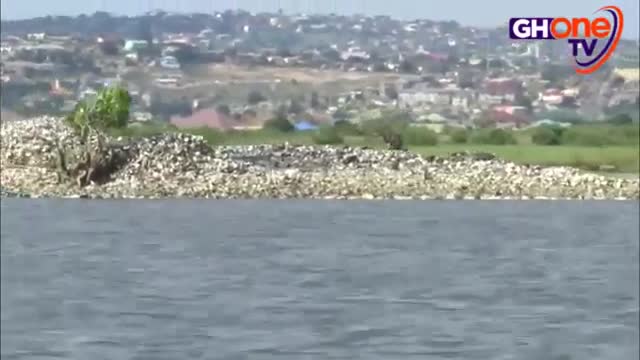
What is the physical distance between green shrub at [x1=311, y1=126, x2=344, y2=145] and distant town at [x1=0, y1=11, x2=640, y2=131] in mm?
585

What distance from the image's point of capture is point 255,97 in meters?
47.1

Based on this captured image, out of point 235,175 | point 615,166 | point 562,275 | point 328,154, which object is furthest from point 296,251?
point 615,166

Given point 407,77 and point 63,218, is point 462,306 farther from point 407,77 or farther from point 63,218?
point 407,77

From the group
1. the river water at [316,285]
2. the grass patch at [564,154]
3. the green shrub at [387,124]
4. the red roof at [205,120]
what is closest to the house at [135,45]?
the red roof at [205,120]

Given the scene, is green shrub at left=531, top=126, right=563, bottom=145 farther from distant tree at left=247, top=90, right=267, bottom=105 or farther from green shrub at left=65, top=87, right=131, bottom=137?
green shrub at left=65, top=87, right=131, bottom=137

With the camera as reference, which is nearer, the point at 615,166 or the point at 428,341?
the point at 428,341

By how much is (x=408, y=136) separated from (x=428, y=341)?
100ft

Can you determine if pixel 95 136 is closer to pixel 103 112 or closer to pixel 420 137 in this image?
pixel 103 112

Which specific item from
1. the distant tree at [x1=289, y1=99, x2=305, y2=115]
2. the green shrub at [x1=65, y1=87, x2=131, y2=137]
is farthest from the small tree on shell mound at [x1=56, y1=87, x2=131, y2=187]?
the distant tree at [x1=289, y1=99, x2=305, y2=115]

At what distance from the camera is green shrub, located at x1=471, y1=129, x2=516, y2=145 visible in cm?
4403

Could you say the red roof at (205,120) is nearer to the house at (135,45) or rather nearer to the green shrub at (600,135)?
the house at (135,45)

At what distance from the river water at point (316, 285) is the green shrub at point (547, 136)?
13.0 metres

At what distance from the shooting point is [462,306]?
16.0 metres

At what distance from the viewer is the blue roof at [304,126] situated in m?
44.4
